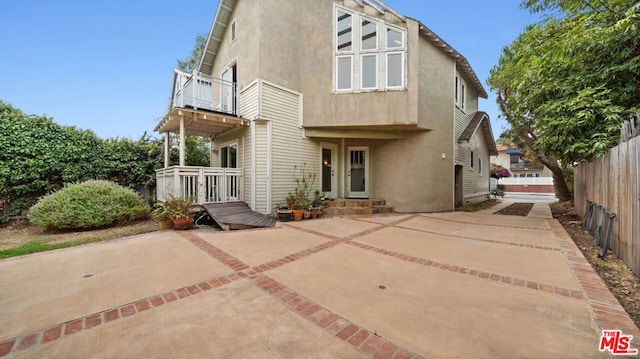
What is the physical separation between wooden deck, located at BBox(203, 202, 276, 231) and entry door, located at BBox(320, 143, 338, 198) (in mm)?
3215

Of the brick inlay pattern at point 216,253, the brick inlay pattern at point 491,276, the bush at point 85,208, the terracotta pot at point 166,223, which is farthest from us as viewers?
the terracotta pot at point 166,223

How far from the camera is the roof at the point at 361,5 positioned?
8758 mm

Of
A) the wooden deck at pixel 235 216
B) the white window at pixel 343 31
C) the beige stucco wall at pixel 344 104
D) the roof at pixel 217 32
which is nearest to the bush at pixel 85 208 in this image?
the wooden deck at pixel 235 216

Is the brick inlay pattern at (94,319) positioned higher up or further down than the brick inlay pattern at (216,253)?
higher up

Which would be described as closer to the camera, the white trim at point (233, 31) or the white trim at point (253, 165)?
the white trim at point (253, 165)

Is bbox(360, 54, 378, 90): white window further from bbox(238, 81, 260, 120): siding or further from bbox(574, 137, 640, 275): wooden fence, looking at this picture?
bbox(574, 137, 640, 275): wooden fence

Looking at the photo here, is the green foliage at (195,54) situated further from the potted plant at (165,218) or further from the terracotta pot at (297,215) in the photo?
the terracotta pot at (297,215)

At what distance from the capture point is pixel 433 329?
7.08 ft

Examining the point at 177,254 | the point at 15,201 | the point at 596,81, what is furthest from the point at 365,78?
the point at 15,201

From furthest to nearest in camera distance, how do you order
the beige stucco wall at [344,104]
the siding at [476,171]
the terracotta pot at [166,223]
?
the siding at [476,171], the beige stucco wall at [344,104], the terracotta pot at [166,223]

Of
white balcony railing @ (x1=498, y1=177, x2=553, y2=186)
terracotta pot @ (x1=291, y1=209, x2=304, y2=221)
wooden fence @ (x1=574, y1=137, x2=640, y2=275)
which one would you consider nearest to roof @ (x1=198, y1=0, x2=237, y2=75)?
terracotta pot @ (x1=291, y1=209, x2=304, y2=221)

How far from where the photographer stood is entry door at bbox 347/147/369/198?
34.4 ft

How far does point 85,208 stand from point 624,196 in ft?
38.4

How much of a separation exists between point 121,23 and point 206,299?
60.0 feet
